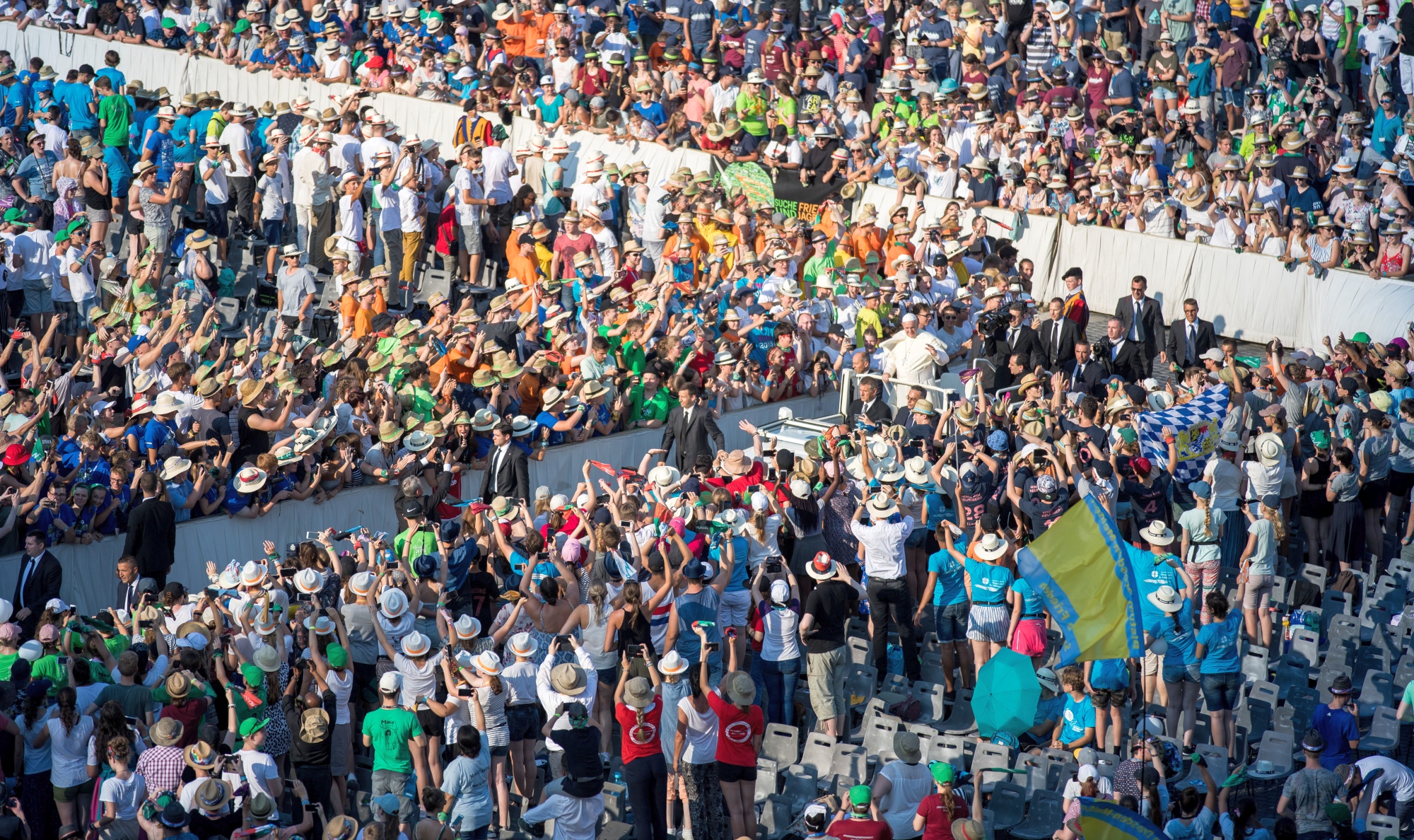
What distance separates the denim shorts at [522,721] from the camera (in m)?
11.5

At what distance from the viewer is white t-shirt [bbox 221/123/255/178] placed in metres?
20.4

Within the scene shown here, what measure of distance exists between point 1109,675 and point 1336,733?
1.55 meters

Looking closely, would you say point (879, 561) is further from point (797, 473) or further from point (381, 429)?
point (381, 429)

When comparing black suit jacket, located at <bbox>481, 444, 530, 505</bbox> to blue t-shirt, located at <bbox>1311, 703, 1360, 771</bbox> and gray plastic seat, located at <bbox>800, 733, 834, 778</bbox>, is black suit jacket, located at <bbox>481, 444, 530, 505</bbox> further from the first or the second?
blue t-shirt, located at <bbox>1311, 703, 1360, 771</bbox>

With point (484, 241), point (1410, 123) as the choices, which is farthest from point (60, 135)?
point (1410, 123)

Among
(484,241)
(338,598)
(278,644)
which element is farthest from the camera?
(484,241)

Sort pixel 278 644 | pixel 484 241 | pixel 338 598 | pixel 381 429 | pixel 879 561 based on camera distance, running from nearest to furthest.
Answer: pixel 278 644, pixel 338 598, pixel 879 561, pixel 381 429, pixel 484 241

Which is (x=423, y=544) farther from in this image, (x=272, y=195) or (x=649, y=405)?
(x=272, y=195)

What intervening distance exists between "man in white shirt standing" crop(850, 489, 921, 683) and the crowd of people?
0.12ft

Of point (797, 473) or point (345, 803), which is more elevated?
point (797, 473)

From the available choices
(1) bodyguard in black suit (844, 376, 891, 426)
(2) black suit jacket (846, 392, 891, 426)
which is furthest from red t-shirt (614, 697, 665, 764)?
(2) black suit jacket (846, 392, 891, 426)

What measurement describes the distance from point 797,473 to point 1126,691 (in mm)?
2949

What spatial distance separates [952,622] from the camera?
13586 millimetres

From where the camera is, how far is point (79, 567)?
1364cm
